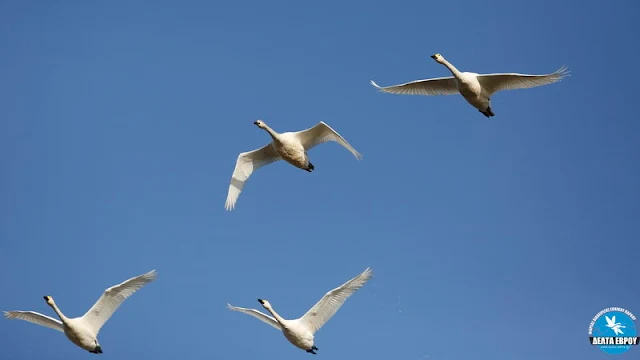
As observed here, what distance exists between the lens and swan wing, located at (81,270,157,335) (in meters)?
43.7

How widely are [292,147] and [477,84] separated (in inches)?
265

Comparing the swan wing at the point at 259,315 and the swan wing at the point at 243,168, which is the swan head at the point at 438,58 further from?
the swan wing at the point at 259,315

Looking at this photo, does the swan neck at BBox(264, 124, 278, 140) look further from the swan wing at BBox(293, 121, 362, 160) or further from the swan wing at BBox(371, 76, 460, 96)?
the swan wing at BBox(371, 76, 460, 96)

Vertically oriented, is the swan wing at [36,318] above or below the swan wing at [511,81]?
below

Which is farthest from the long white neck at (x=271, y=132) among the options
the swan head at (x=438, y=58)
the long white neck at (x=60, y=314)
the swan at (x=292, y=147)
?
the long white neck at (x=60, y=314)

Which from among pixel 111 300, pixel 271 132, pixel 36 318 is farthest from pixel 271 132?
pixel 36 318

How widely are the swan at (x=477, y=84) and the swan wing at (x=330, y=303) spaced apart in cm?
760

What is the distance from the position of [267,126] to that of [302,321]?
759cm

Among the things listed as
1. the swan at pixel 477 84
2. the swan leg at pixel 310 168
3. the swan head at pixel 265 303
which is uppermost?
the swan at pixel 477 84

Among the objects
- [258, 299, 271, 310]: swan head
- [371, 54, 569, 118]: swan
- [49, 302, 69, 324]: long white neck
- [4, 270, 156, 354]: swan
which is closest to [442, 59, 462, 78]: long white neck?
[371, 54, 569, 118]: swan

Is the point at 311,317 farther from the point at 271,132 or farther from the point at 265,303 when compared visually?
the point at 271,132

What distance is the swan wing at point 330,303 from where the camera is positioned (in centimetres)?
4216

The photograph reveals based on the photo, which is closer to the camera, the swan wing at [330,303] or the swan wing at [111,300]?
the swan wing at [330,303]

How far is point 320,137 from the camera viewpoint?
4675cm
